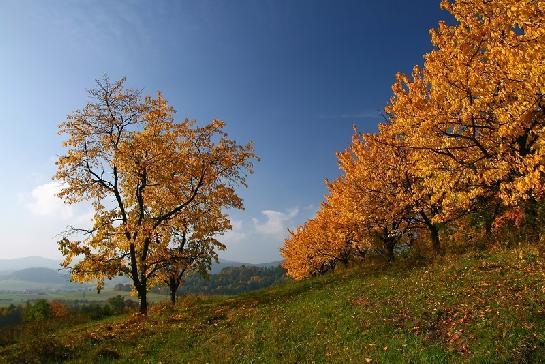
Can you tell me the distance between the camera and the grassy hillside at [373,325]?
13766 millimetres

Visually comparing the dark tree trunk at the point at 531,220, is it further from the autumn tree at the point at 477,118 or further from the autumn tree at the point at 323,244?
the autumn tree at the point at 323,244

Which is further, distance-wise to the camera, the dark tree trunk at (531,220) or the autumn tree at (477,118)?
the dark tree trunk at (531,220)

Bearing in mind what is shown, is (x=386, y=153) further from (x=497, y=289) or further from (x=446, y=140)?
(x=497, y=289)

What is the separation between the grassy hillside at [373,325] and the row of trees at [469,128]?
3.51 m

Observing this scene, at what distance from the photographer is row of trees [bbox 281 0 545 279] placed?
15.5m

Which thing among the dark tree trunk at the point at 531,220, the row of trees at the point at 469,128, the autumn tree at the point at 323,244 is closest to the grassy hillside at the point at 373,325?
the dark tree trunk at the point at 531,220

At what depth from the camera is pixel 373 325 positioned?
681 inches

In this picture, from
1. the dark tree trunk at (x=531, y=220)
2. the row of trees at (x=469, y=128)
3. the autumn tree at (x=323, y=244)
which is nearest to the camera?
the row of trees at (x=469, y=128)

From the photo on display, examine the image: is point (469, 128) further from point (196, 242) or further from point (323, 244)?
point (323, 244)

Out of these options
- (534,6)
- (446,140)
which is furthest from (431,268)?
(534,6)

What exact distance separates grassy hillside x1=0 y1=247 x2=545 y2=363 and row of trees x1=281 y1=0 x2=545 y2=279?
3514mm

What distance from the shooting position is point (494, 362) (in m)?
11.9

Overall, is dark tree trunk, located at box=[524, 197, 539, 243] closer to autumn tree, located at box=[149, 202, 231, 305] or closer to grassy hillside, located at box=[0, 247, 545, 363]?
grassy hillside, located at box=[0, 247, 545, 363]

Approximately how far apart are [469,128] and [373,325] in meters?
11.1
